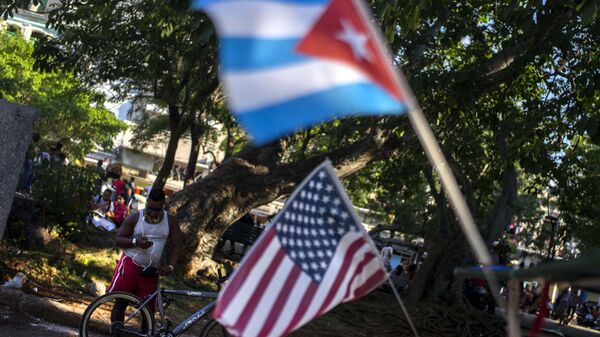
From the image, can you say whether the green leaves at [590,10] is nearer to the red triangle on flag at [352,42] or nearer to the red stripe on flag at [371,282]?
the red stripe on flag at [371,282]

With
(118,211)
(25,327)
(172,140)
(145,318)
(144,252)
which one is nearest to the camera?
(145,318)

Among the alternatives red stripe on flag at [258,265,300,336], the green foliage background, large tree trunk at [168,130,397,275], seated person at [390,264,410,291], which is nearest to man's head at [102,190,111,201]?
large tree trunk at [168,130,397,275]

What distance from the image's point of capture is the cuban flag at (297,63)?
3.04 meters

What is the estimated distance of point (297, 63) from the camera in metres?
3.13

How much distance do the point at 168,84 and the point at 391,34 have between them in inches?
501

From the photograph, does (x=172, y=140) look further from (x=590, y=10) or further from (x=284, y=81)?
(x=284, y=81)

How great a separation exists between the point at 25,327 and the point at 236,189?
19.0ft

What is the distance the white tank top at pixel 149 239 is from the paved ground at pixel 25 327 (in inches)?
62.9

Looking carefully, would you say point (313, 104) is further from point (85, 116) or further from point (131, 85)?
point (85, 116)

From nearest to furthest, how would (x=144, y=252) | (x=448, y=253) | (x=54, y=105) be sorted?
(x=144, y=252) → (x=448, y=253) → (x=54, y=105)

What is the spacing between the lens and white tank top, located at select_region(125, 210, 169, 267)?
7.76 metres

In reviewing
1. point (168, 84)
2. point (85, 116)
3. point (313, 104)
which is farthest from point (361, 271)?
point (85, 116)

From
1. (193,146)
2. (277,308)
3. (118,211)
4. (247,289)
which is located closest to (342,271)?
(277,308)

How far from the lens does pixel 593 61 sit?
1171cm
